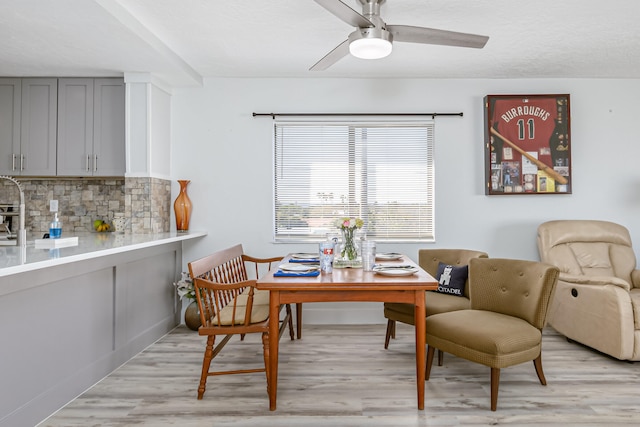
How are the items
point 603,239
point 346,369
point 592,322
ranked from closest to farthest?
point 346,369 → point 592,322 → point 603,239

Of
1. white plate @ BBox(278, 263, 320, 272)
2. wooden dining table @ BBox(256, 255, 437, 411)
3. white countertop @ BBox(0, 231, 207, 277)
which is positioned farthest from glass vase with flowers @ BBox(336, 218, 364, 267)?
white countertop @ BBox(0, 231, 207, 277)

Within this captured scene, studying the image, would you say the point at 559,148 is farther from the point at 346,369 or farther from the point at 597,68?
the point at 346,369

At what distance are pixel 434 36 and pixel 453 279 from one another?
6.06ft

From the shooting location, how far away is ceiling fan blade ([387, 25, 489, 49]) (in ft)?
7.30

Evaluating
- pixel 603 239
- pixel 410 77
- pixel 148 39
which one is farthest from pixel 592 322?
pixel 148 39

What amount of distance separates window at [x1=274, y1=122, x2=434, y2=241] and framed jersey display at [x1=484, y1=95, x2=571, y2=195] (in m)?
0.62

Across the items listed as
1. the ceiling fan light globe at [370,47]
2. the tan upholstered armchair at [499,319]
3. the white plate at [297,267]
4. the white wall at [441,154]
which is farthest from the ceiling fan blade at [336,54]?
the tan upholstered armchair at [499,319]

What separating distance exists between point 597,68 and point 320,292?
11.7ft

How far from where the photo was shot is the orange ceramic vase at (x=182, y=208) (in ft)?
12.7

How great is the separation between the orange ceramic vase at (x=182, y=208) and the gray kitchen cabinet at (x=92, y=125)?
0.55 meters

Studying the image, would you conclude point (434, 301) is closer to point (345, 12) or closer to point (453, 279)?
point (453, 279)

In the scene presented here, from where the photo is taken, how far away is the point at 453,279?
10.3 feet

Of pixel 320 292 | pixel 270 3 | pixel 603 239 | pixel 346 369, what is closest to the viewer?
pixel 320 292

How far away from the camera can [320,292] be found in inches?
87.0
